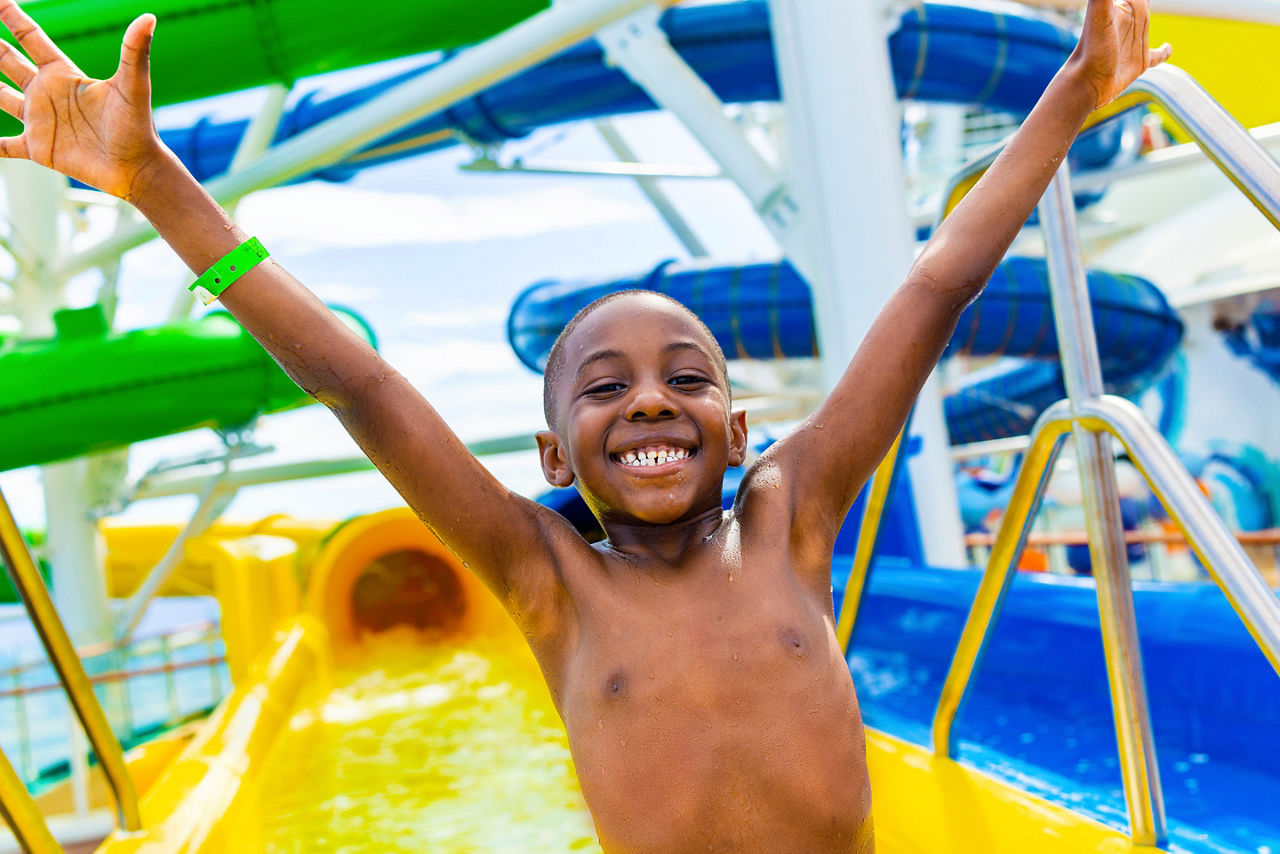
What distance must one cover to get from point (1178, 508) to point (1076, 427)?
0.73ft

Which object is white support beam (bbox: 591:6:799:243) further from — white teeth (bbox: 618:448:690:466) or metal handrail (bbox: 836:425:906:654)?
white teeth (bbox: 618:448:690:466)

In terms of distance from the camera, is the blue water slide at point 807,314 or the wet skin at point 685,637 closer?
the wet skin at point 685,637

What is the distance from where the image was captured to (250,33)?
3.63 meters

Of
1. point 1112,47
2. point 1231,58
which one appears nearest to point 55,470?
point 1112,47

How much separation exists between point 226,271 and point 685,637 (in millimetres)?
562

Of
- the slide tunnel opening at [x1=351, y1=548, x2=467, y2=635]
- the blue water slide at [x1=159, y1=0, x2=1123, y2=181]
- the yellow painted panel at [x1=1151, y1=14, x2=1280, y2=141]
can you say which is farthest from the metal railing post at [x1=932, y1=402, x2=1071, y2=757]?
the yellow painted panel at [x1=1151, y1=14, x2=1280, y2=141]

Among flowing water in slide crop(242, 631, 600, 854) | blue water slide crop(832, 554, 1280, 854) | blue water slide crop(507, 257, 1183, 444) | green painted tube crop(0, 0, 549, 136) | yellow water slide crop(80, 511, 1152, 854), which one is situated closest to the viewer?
yellow water slide crop(80, 511, 1152, 854)

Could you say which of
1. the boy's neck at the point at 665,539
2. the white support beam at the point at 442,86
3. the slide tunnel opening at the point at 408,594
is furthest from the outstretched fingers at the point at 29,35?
the slide tunnel opening at the point at 408,594

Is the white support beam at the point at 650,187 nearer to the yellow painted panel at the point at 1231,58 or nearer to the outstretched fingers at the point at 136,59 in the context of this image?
the yellow painted panel at the point at 1231,58

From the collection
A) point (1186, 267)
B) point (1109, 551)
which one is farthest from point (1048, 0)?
point (1186, 267)

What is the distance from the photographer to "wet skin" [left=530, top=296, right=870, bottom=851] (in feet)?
3.18

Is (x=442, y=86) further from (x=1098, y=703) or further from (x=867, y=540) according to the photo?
(x=1098, y=703)

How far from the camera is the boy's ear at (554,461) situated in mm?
1150

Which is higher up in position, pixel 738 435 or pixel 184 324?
pixel 184 324
